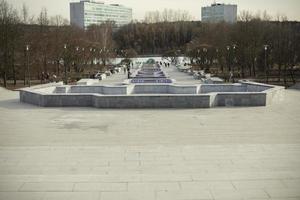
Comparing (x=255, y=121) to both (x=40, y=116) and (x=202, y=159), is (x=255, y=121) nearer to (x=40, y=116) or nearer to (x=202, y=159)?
(x=202, y=159)

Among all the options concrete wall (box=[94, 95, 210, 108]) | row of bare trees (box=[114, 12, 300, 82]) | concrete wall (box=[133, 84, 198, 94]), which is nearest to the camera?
concrete wall (box=[94, 95, 210, 108])

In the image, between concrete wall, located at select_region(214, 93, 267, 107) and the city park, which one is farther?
concrete wall, located at select_region(214, 93, 267, 107)

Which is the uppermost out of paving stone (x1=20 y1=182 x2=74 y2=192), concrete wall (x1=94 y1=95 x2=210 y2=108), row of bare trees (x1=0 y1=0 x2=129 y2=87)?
row of bare trees (x1=0 y1=0 x2=129 y2=87)

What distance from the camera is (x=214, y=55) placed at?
42469 mm

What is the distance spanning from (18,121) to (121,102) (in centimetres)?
422

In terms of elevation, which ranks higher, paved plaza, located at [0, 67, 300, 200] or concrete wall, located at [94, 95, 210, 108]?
concrete wall, located at [94, 95, 210, 108]

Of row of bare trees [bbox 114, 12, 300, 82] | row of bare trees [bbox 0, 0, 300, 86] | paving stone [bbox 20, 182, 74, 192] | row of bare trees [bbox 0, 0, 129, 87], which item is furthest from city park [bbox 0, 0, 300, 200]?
row of bare trees [bbox 114, 12, 300, 82]

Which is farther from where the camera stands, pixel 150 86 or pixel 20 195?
pixel 150 86

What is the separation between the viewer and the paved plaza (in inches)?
205

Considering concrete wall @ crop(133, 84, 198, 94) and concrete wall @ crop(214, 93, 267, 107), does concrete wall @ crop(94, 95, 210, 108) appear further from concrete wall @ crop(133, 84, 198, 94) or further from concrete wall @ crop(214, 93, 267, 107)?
concrete wall @ crop(133, 84, 198, 94)

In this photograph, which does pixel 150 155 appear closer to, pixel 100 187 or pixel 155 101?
pixel 100 187

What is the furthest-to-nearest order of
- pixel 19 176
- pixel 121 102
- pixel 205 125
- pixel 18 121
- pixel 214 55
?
pixel 214 55, pixel 121 102, pixel 18 121, pixel 205 125, pixel 19 176

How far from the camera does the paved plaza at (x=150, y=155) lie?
5.20 meters

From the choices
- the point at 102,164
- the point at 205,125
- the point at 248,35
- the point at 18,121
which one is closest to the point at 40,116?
the point at 18,121
